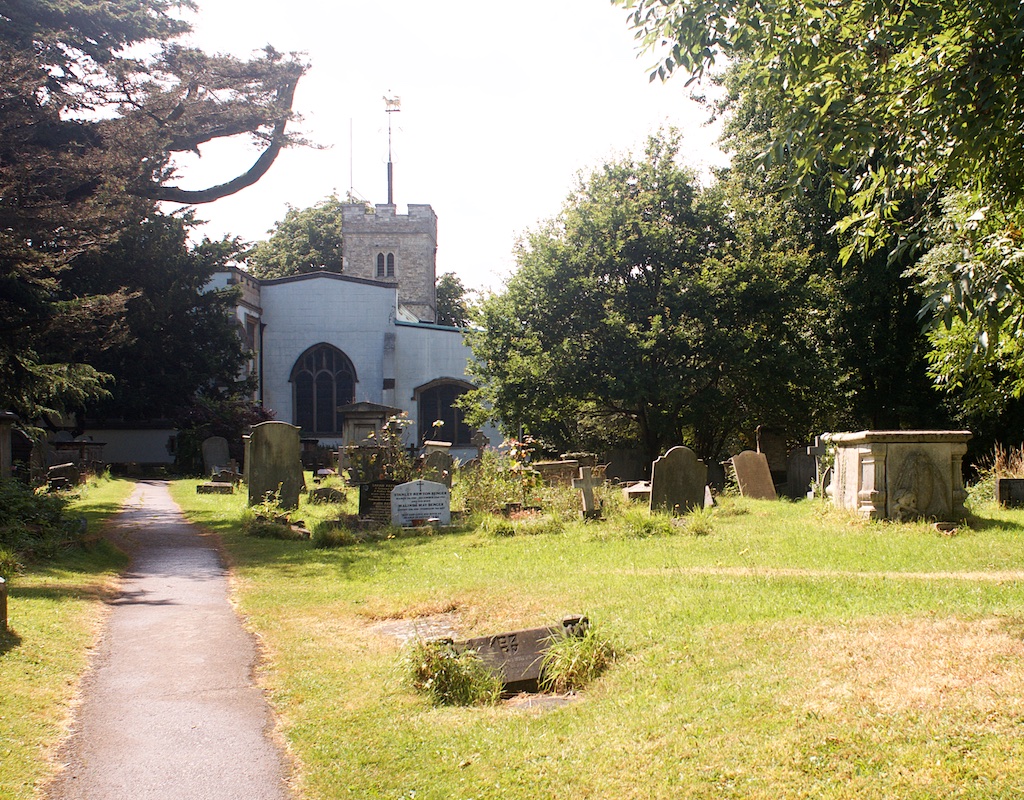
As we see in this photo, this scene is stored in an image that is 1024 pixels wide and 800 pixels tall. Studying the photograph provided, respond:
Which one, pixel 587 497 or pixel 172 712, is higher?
pixel 587 497

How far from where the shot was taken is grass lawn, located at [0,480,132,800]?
4.91 metres

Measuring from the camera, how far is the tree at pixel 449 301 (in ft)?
202

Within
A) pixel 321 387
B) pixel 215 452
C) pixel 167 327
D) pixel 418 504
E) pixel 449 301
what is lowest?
pixel 418 504

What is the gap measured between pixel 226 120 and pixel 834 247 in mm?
15947

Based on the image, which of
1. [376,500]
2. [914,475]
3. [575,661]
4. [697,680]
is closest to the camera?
[697,680]

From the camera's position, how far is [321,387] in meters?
40.7

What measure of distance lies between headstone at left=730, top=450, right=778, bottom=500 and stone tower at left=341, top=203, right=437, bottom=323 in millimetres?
36952

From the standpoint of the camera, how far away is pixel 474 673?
20.2 feet

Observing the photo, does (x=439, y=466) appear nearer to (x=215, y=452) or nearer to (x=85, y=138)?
(x=85, y=138)

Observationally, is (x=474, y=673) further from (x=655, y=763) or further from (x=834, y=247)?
(x=834, y=247)

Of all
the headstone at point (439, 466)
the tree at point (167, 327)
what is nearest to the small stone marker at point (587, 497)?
the headstone at point (439, 466)

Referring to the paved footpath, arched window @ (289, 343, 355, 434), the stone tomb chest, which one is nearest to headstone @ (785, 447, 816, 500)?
the stone tomb chest

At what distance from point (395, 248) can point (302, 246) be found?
24.5 feet

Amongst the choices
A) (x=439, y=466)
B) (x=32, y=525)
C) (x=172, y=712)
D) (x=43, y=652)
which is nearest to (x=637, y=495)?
(x=439, y=466)
